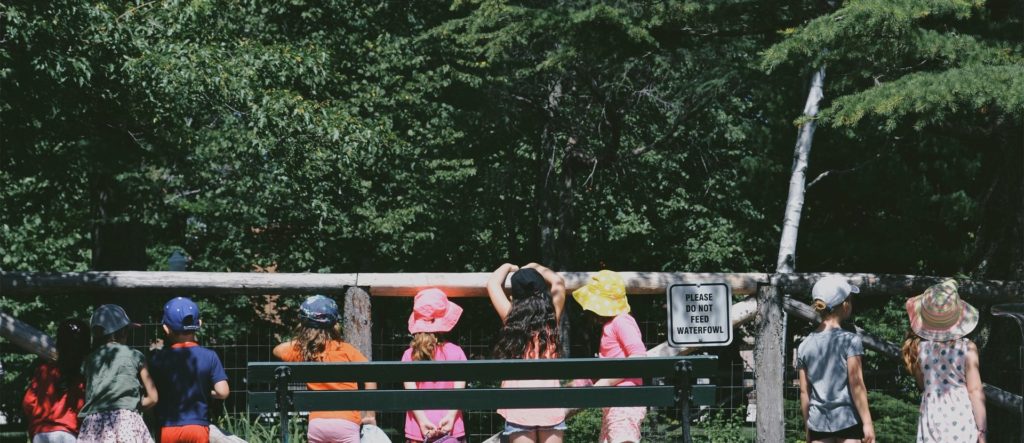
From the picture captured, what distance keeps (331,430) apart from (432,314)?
850 millimetres

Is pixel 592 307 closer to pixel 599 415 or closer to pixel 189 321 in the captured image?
pixel 189 321

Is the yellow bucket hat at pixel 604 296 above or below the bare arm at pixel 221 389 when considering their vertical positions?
above

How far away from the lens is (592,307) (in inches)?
268

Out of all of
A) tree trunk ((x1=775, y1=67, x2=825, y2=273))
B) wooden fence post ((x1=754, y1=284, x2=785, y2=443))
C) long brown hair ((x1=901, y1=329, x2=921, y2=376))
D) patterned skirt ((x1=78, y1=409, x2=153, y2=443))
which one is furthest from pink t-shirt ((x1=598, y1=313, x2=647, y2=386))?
tree trunk ((x1=775, y1=67, x2=825, y2=273))

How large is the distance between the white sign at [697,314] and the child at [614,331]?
452mm

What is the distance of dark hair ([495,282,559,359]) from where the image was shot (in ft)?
21.1

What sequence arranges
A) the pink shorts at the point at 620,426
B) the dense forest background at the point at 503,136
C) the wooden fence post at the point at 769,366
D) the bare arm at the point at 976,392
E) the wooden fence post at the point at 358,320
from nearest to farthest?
1. the bare arm at the point at 976,392
2. the pink shorts at the point at 620,426
3. the wooden fence post at the point at 358,320
4. the wooden fence post at the point at 769,366
5. the dense forest background at the point at 503,136

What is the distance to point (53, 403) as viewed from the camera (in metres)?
6.68

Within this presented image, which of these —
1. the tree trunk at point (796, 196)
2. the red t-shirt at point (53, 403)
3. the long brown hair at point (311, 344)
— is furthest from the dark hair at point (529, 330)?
the tree trunk at point (796, 196)

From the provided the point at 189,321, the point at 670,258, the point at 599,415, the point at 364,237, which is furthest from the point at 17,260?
the point at 189,321

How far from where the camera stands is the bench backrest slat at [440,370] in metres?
5.63

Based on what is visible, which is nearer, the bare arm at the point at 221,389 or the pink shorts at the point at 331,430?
the pink shorts at the point at 331,430

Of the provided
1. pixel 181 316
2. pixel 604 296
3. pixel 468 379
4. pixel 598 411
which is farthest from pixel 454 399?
pixel 598 411

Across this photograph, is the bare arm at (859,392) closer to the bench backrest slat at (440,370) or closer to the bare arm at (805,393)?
the bare arm at (805,393)
